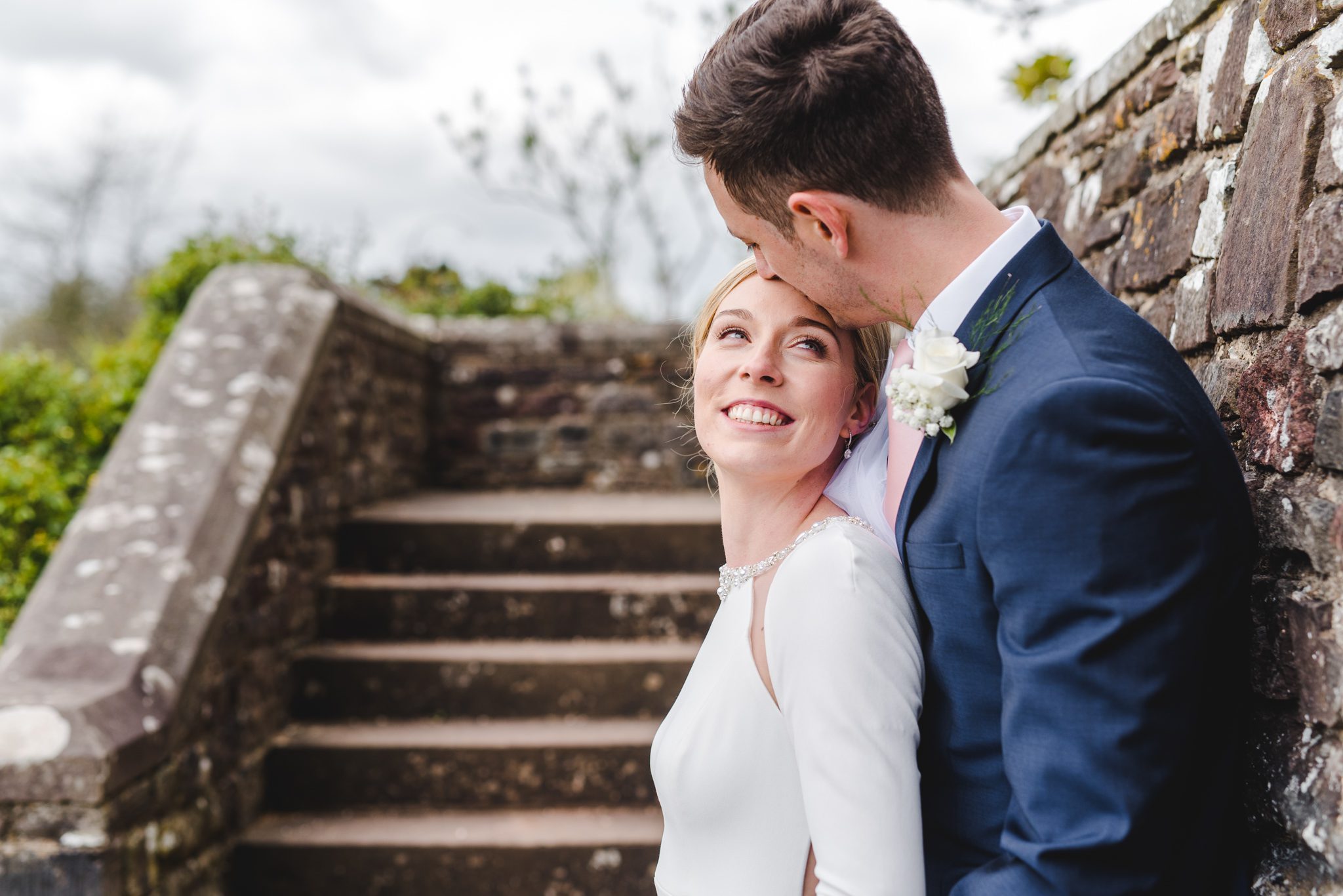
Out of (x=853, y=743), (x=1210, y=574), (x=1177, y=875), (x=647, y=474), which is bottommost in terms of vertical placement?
(x=647, y=474)

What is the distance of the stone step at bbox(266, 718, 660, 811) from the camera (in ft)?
11.1

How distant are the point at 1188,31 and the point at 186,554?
308 cm

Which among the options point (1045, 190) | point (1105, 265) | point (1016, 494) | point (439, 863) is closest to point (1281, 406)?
point (1016, 494)

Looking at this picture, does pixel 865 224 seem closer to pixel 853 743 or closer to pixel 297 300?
pixel 853 743

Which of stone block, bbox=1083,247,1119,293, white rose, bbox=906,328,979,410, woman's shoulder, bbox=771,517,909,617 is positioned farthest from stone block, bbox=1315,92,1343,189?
stone block, bbox=1083,247,1119,293

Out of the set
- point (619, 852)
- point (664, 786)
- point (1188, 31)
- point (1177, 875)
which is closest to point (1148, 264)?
point (1188, 31)

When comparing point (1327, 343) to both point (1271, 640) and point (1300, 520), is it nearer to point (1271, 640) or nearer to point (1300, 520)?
point (1300, 520)

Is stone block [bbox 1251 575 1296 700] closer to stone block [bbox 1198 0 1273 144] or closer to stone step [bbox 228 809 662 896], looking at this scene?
stone block [bbox 1198 0 1273 144]

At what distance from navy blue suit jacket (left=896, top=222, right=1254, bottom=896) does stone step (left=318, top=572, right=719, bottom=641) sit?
2858mm

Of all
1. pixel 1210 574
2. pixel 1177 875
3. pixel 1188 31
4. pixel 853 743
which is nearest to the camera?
pixel 1210 574

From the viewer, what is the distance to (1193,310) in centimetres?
167

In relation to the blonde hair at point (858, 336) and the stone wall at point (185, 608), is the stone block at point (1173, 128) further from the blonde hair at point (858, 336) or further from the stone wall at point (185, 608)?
the stone wall at point (185, 608)

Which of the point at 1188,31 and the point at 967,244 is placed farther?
the point at 1188,31

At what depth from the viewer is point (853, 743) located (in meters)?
1.19
